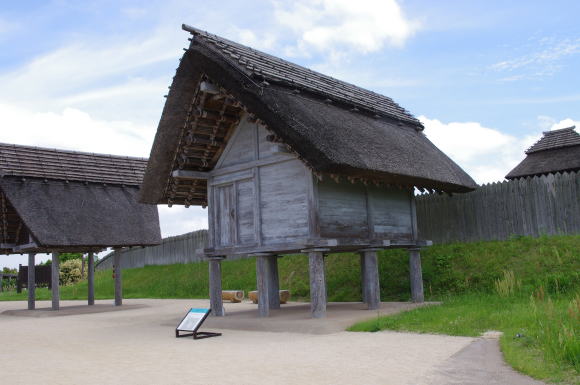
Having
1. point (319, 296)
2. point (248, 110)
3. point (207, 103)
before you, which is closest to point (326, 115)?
point (248, 110)

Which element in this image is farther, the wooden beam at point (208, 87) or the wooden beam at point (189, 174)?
the wooden beam at point (189, 174)

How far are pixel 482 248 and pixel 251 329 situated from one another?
7.91 meters

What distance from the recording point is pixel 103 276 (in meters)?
35.6

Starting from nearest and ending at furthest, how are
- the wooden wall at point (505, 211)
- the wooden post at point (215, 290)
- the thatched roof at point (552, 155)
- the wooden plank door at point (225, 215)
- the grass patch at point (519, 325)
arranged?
→ the grass patch at point (519, 325)
the wooden plank door at point (225, 215)
the wooden post at point (215, 290)
the wooden wall at point (505, 211)
the thatched roof at point (552, 155)

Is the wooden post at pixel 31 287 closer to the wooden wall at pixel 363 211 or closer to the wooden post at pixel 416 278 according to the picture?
the wooden wall at pixel 363 211

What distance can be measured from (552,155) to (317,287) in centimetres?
1881

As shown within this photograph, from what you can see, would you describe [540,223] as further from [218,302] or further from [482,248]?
[218,302]

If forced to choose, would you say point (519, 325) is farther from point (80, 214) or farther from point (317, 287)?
point (80, 214)

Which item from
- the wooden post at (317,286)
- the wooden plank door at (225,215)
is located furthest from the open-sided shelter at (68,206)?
the wooden post at (317,286)

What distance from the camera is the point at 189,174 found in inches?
573

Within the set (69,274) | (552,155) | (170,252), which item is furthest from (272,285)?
(69,274)

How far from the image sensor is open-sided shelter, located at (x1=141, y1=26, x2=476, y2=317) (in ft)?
39.9

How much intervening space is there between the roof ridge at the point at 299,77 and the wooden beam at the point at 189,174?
3.14m

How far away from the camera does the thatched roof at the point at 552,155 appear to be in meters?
25.7
